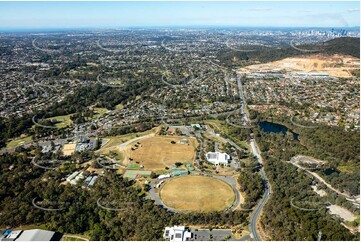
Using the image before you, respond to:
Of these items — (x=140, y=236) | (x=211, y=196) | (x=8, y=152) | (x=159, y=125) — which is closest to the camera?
(x=140, y=236)

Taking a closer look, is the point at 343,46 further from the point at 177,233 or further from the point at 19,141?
the point at 19,141

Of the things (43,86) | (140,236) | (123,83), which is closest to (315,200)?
(140,236)

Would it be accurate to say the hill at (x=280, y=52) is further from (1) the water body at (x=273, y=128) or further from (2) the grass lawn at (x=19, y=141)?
(2) the grass lawn at (x=19, y=141)

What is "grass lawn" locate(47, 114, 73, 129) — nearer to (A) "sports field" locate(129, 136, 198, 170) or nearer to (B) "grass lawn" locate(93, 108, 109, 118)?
(B) "grass lawn" locate(93, 108, 109, 118)

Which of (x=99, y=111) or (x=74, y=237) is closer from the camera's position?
(x=74, y=237)

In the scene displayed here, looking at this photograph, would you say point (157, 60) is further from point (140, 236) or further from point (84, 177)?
point (140, 236)

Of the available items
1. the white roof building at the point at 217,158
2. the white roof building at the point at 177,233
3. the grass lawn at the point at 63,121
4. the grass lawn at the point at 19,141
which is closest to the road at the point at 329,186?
the white roof building at the point at 217,158

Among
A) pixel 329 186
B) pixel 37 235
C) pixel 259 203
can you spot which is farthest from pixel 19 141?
pixel 329 186
